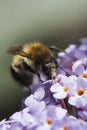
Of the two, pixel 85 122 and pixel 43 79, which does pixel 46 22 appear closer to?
pixel 43 79

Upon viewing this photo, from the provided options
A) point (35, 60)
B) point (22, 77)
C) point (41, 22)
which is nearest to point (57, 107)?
point (35, 60)

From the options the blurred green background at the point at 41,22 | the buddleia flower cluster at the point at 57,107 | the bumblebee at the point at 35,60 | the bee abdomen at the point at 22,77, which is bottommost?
the buddleia flower cluster at the point at 57,107

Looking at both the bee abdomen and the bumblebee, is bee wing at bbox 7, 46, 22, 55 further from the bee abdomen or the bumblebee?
the bee abdomen

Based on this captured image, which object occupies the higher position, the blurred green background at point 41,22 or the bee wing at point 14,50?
the blurred green background at point 41,22

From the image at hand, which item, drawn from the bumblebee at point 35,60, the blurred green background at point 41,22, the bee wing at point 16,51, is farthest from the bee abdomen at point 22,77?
the blurred green background at point 41,22

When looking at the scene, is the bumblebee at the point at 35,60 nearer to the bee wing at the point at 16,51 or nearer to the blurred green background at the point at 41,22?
the bee wing at the point at 16,51

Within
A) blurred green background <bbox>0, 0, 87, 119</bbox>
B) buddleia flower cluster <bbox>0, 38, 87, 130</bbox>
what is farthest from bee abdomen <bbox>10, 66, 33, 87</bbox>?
blurred green background <bbox>0, 0, 87, 119</bbox>
